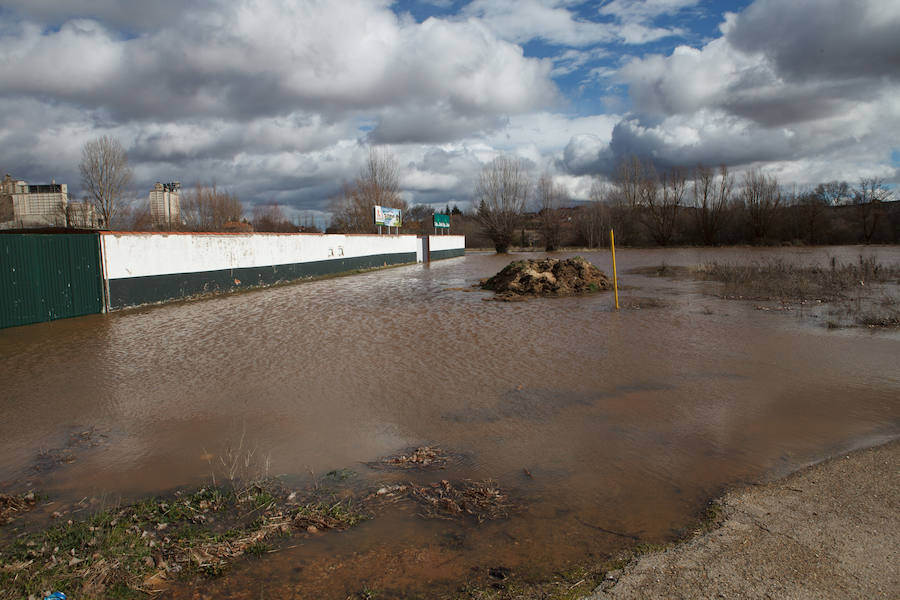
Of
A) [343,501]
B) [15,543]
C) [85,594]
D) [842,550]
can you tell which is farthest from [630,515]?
[15,543]

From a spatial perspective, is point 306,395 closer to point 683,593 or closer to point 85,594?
point 85,594

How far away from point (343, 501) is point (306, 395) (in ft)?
10.4

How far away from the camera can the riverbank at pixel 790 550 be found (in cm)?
300

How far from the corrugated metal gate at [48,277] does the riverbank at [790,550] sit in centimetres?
1495

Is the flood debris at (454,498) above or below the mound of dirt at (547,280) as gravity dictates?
below

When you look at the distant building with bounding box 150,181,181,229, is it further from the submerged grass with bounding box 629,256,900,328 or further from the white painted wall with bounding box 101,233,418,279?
the submerged grass with bounding box 629,256,900,328

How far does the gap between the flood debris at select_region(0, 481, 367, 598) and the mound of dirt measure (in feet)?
46.6

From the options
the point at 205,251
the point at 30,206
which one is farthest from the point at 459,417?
the point at 30,206

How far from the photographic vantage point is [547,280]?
1945 cm

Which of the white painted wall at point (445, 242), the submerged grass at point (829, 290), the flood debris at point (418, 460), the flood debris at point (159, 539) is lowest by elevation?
the flood debris at point (418, 460)

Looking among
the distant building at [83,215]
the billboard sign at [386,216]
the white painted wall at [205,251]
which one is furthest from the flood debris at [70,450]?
the distant building at [83,215]

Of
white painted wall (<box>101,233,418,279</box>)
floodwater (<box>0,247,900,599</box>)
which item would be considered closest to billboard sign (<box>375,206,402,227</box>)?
white painted wall (<box>101,233,418,279</box>)

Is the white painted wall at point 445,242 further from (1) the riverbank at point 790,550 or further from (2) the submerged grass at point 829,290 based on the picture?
(1) the riverbank at point 790,550

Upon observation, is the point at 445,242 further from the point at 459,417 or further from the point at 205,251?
the point at 459,417
